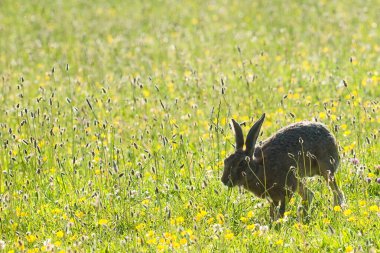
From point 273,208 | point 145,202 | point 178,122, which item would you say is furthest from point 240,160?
point 178,122

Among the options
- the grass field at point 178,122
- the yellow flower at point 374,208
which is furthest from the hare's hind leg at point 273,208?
the yellow flower at point 374,208

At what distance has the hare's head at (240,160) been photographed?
7211mm

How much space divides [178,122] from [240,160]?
8.44ft

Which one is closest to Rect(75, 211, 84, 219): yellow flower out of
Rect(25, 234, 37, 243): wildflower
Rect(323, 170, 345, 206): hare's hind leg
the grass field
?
the grass field

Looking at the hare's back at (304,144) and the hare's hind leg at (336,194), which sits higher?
the hare's back at (304,144)

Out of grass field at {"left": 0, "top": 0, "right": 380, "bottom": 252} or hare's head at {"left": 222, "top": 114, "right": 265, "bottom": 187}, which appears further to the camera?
hare's head at {"left": 222, "top": 114, "right": 265, "bottom": 187}

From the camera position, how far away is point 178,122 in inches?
385

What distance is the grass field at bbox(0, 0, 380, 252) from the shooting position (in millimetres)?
6934

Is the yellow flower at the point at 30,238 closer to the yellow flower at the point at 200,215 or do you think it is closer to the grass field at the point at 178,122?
the grass field at the point at 178,122

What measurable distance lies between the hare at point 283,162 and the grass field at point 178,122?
14 centimetres

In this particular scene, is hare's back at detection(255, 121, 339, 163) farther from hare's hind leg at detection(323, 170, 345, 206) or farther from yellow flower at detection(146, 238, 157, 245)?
yellow flower at detection(146, 238, 157, 245)

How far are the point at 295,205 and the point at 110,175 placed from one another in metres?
1.99

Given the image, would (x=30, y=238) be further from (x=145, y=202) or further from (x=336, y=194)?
(x=336, y=194)

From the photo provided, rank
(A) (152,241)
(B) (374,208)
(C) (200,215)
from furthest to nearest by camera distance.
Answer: (C) (200,215), (B) (374,208), (A) (152,241)
